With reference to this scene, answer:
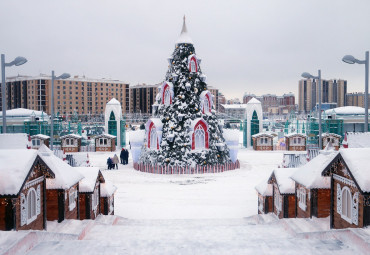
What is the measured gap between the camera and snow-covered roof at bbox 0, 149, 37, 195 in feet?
24.6

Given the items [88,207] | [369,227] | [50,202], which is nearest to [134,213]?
[88,207]

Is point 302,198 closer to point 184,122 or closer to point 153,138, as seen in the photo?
point 184,122

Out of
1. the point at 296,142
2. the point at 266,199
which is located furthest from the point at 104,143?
the point at 266,199

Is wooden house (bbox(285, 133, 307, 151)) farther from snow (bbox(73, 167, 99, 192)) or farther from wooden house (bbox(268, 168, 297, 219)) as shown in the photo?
snow (bbox(73, 167, 99, 192))

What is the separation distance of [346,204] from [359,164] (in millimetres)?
1210

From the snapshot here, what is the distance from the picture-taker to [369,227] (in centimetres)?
786

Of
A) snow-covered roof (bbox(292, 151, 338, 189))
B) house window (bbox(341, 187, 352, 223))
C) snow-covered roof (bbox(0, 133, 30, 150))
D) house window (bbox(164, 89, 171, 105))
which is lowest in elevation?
house window (bbox(341, 187, 352, 223))

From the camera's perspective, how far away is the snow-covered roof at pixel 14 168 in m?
7.49

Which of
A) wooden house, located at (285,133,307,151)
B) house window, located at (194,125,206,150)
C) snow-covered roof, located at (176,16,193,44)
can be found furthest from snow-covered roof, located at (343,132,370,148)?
wooden house, located at (285,133,307,151)

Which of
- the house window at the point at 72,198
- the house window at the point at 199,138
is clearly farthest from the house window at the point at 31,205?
the house window at the point at 199,138

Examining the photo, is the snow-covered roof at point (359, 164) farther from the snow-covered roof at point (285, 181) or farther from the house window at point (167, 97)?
the house window at point (167, 97)

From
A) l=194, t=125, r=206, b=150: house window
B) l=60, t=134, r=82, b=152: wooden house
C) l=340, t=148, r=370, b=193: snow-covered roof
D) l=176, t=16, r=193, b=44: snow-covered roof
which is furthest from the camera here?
l=60, t=134, r=82, b=152: wooden house

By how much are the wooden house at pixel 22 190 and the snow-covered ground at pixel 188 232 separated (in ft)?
1.57

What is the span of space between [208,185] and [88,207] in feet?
28.5
